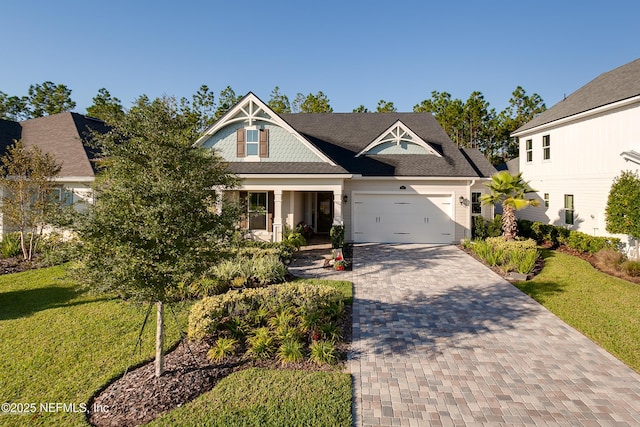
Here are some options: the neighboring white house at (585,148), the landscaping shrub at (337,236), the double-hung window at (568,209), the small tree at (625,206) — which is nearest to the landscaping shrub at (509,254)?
the small tree at (625,206)

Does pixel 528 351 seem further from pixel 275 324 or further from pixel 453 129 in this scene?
pixel 453 129

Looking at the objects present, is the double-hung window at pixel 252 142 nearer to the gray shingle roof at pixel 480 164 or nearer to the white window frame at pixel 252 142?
the white window frame at pixel 252 142

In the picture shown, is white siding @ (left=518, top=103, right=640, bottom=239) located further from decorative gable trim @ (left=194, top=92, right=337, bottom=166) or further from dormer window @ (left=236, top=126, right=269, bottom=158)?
dormer window @ (left=236, top=126, right=269, bottom=158)

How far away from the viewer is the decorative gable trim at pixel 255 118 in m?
15.1

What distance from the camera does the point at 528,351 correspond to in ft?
20.2

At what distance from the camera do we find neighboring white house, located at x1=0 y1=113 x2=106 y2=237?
15977mm

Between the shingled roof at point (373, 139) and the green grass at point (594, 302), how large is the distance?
6858mm

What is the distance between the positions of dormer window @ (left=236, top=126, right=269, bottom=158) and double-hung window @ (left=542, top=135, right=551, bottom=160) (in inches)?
588

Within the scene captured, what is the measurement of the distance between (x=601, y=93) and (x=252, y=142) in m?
16.3

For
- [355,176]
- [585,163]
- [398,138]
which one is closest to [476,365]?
[355,176]

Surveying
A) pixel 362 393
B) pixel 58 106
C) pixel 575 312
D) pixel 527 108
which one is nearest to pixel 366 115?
pixel 575 312

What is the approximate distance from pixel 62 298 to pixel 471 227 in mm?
17823

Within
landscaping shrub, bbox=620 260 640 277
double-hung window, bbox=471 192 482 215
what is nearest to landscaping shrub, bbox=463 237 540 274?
landscaping shrub, bbox=620 260 640 277

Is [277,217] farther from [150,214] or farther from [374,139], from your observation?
[150,214]
